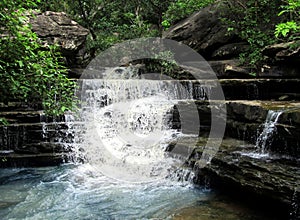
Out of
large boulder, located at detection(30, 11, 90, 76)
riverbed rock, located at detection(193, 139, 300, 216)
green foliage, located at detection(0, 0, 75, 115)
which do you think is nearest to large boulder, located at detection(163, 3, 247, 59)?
large boulder, located at detection(30, 11, 90, 76)

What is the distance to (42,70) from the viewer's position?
307cm

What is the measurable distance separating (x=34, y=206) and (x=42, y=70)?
2.91 metres

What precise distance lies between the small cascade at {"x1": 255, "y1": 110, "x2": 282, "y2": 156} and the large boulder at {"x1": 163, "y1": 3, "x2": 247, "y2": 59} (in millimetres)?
5624

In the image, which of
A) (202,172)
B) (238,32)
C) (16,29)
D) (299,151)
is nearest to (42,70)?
(16,29)

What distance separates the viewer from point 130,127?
855 cm

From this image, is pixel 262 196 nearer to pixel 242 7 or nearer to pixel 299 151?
pixel 299 151

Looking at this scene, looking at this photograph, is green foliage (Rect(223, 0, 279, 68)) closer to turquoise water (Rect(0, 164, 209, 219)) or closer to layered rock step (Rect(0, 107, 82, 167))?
turquoise water (Rect(0, 164, 209, 219))

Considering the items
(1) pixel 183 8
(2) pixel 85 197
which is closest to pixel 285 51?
(1) pixel 183 8

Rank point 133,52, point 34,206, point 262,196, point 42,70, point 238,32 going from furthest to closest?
1. point 133,52
2. point 238,32
3. point 34,206
4. point 262,196
5. point 42,70

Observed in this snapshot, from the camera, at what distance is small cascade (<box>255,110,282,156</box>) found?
5.30 metres

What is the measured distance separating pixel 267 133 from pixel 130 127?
4.43 m

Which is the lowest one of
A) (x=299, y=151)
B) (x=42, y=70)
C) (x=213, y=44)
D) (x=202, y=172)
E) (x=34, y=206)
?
(x=34, y=206)

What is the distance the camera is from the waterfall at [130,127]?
6.55 metres

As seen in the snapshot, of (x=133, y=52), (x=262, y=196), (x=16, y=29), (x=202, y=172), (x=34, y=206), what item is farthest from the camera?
(x=133, y=52)
